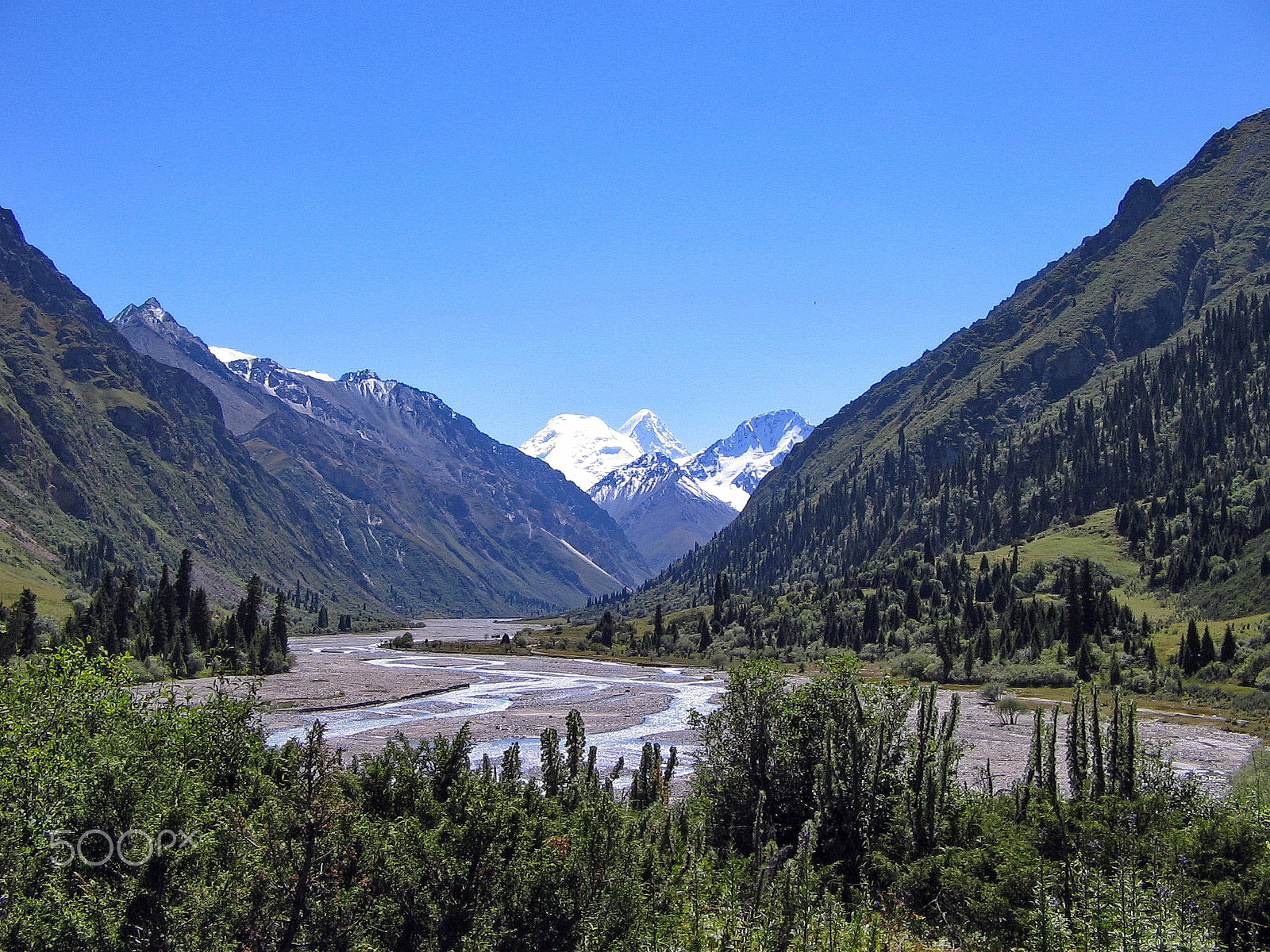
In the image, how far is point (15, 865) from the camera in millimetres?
18234

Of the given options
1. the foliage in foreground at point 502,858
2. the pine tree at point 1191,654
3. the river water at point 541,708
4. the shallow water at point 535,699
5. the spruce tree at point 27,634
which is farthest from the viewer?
the pine tree at point 1191,654

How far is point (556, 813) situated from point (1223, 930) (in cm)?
1718

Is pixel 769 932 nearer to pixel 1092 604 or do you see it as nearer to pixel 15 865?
pixel 15 865

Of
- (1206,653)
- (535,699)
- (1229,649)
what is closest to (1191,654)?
(1206,653)

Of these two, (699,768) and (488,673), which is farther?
(488,673)

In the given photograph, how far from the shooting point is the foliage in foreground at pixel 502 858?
59.9 feet

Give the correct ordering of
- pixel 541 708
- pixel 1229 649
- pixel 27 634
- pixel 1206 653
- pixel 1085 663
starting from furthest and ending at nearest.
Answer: pixel 1085 663 → pixel 1206 653 → pixel 1229 649 → pixel 27 634 → pixel 541 708

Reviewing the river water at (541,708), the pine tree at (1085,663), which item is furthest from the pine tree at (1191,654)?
the river water at (541,708)

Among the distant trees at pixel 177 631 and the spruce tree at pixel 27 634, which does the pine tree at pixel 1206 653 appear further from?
the spruce tree at pixel 27 634

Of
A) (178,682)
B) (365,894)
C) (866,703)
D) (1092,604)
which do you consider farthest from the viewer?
(1092,604)

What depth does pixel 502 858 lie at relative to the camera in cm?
2000

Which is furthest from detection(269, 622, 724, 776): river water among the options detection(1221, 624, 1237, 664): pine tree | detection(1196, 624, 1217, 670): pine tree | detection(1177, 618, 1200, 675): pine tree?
detection(1221, 624, 1237, 664): pine tree

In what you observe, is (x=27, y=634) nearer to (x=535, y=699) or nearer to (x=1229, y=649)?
Result: (x=535, y=699)

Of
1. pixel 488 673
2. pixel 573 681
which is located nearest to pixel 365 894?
pixel 573 681
